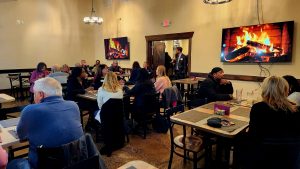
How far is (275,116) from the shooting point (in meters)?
1.78

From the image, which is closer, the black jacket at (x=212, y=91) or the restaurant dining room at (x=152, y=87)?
the restaurant dining room at (x=152, y=87)

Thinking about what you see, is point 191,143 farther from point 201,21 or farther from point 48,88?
point 201,21

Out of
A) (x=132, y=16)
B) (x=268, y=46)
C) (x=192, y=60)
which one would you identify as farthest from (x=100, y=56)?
(x=268, y=46)

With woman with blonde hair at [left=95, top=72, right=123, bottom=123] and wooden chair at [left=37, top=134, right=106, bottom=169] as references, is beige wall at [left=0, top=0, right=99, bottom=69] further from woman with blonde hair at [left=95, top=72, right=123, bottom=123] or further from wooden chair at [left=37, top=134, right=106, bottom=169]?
wooden chair at [left=37, top=134, right=106, bottom=169]

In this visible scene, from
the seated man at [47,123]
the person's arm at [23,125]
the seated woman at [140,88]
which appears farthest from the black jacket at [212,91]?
the person's arm at [23,125]

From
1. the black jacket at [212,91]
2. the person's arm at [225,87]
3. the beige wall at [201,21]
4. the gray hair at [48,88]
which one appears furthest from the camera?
the beige wall at [201,21]

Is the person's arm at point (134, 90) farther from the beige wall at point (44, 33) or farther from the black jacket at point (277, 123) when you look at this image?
the beige wall at point (44, 33)

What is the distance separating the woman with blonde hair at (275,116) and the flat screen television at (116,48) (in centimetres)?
744

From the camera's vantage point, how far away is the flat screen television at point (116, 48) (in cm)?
896

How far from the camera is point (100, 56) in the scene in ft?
34.2

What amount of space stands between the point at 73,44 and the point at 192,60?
5.92 m

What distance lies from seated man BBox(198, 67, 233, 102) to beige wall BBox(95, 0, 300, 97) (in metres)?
2.41

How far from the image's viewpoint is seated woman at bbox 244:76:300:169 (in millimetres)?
1681

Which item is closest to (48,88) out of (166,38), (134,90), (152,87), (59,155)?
(59,155)
